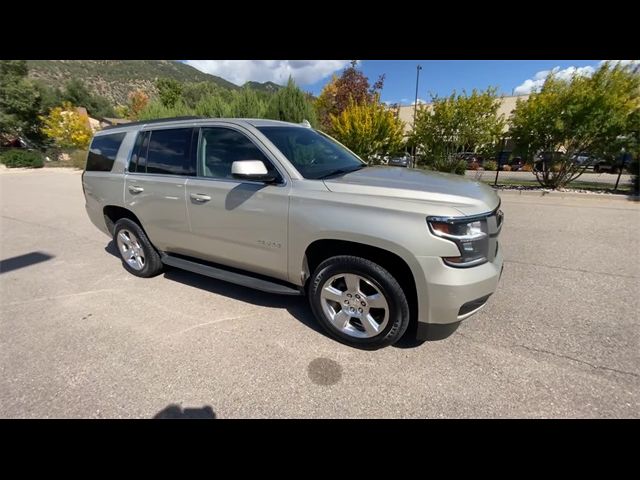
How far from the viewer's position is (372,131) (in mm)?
11695

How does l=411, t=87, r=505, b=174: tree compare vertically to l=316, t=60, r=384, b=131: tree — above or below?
below

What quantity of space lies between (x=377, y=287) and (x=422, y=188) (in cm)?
84

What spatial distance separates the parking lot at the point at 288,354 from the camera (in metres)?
2.08

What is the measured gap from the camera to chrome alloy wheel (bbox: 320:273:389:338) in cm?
246

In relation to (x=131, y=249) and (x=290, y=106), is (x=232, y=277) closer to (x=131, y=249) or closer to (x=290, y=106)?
(x=131, y=249)

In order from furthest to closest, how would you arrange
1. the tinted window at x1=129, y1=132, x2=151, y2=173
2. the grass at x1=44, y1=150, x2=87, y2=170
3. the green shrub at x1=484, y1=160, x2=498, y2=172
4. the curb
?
1. the grass at x1=44, y1=150, x2=87, y2=170
2. the green shrub at x1=484, y1=160, x2=498, y2=172
3. the curb
4. the tinted window at x1=129, y1=132, x2=151, y2=173

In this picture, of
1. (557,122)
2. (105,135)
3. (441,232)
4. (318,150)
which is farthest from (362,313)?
(557,122)

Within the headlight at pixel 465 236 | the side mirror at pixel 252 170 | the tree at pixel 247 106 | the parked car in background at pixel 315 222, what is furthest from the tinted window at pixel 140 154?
the tree at pixel 247 106

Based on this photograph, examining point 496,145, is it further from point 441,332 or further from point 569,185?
point 441,332

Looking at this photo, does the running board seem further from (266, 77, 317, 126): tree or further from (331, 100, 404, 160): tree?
(266, 77, 317, 126): tree

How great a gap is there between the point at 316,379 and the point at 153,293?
7.98 ft

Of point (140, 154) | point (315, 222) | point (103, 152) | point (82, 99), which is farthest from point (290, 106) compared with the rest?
point (82, 99)

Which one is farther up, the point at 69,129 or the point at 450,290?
the point at 69,129

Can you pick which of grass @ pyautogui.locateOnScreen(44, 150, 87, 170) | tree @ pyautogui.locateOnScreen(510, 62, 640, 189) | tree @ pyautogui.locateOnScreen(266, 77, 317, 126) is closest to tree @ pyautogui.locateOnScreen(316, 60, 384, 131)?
tree @ pyautogui.locateOnScreen(266, 77, 317, 126)
